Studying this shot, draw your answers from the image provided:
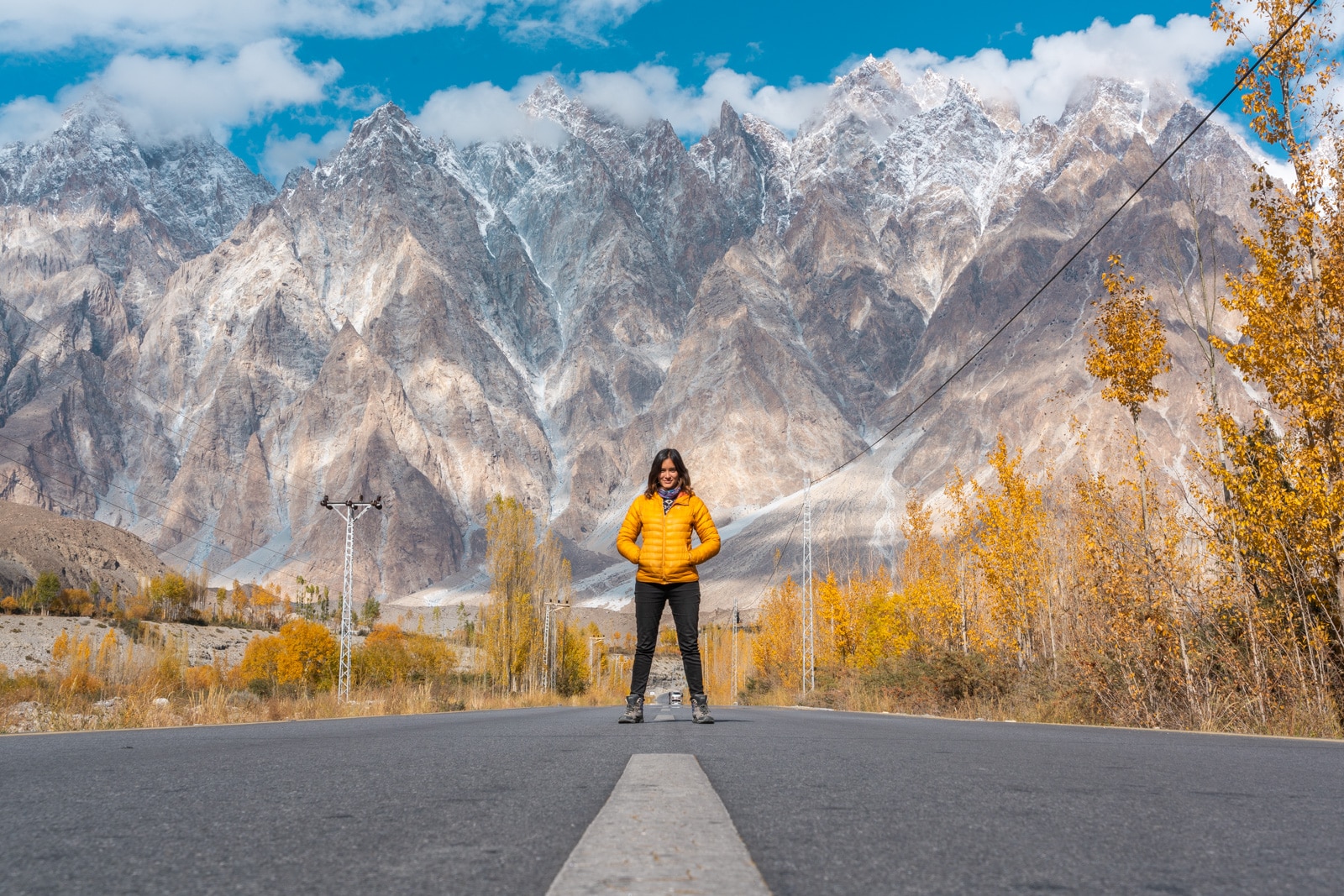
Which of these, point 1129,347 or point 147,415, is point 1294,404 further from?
point 147,415

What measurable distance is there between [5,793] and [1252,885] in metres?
3.66

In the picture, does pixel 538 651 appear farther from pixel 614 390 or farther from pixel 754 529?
pixel 614 390

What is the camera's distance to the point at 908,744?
624 centimetres

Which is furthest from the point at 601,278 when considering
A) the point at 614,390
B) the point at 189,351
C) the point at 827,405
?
the point at 189,351

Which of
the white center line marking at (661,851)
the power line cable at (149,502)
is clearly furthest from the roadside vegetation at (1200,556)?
the power line cable at (149,502)

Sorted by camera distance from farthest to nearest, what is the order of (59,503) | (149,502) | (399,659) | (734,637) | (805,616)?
(149,502) < (59,503) < (734,637) < (399,659) < (805,616)

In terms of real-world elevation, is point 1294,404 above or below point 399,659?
above

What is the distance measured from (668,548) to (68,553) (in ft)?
313

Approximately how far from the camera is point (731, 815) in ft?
9.25

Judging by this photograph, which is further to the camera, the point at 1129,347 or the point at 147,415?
the point at 147,415

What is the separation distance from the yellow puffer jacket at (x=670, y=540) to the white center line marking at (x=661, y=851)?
455 centimetres

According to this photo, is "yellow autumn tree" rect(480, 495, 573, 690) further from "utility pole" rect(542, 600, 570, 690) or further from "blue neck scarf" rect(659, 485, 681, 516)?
"blue neck scarf" rect(659, 485, 681, 516)

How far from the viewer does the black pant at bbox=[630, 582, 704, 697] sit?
7918mm

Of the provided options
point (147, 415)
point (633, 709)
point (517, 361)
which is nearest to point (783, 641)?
point (633, 709)
